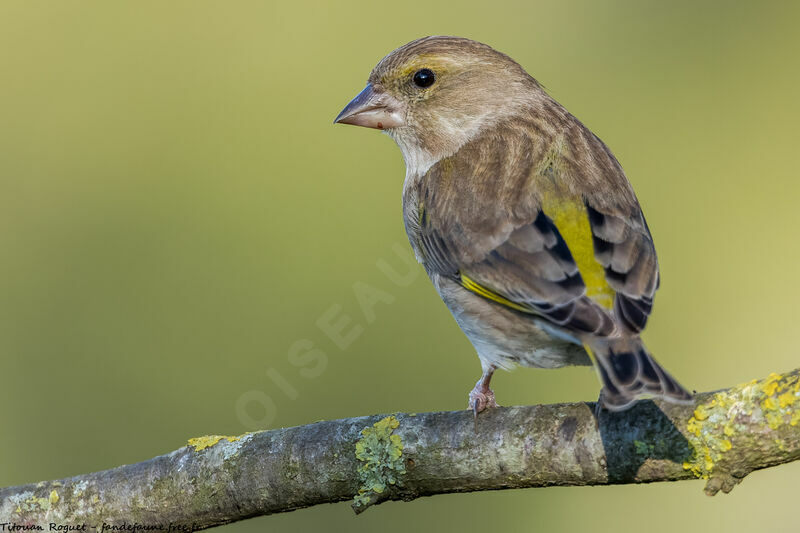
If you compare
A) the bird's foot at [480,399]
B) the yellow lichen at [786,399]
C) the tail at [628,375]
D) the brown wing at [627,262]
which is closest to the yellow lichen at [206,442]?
the bird's foot at [480,399]

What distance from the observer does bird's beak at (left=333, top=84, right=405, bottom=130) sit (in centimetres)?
515

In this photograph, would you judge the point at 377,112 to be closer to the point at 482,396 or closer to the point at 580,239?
the point at 580,239

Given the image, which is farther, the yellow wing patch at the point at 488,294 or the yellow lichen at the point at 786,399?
the yellow wing patch at the point at 488,294

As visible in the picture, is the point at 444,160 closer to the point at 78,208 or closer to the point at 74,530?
the point at 74,530

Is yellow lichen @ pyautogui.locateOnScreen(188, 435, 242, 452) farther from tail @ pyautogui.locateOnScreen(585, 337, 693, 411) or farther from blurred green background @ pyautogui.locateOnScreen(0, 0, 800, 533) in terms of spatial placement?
blurred green background @ pyautogui.locateOnScreen(0, 0, 800, 533)

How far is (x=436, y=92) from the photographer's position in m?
5.12

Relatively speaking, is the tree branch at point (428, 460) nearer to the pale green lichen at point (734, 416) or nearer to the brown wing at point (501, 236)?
the pale green lichen at point (734, 416)

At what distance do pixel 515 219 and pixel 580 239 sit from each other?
30 cm

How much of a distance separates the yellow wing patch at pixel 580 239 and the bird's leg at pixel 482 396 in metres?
0.59

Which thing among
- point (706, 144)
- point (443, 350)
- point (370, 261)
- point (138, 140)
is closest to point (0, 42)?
point (138, 140)

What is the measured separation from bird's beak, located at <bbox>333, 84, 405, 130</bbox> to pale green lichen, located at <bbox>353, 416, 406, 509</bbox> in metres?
1.93

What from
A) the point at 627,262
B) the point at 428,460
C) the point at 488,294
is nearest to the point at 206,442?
the point at 428,460

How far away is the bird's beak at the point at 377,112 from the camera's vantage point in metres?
5.15

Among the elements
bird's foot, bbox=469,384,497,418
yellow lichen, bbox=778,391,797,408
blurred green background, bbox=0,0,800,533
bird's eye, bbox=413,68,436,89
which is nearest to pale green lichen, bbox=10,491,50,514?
bird's foot, bbox=469,384,497,418
